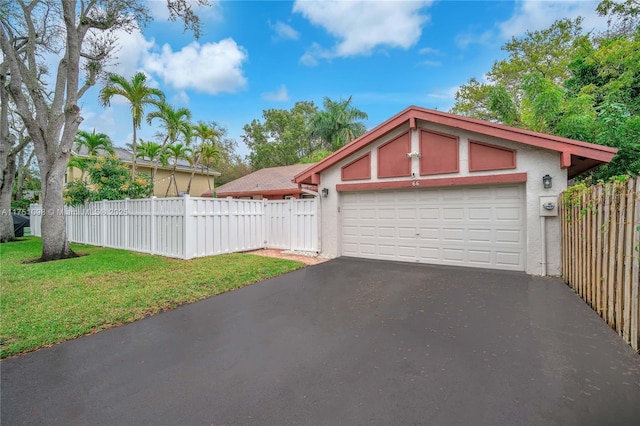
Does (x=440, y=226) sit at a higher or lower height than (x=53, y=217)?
lower

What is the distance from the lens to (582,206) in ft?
15.8

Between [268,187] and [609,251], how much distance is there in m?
16.0

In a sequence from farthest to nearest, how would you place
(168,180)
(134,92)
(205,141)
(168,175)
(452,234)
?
(168,175), (168,180), (205,141), (134,92), (452,234)

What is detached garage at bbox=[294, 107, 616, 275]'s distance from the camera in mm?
6488

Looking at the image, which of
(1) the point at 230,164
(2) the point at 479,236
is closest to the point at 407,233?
(2) the point at 479,236

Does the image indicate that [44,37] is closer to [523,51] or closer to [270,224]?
[270,224]

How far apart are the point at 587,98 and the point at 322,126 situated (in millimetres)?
16988

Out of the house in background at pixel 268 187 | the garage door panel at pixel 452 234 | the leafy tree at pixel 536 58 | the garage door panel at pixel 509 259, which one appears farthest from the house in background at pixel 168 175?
the leafy tree at pixel 536 58

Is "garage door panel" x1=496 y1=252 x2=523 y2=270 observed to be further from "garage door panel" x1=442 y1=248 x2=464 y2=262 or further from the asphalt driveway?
the asphalt driveway

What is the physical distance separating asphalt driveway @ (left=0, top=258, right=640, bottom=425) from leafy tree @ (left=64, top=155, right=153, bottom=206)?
10.3 metres

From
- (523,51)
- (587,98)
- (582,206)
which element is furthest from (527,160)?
(523,51)

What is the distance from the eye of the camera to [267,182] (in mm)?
18938

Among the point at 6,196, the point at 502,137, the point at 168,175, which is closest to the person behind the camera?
the point at 502,137

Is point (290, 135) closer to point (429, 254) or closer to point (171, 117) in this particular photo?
point (171, 117)
